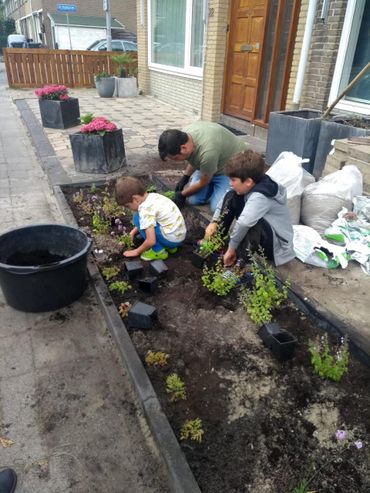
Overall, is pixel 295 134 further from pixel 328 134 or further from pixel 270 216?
pixel 270 216

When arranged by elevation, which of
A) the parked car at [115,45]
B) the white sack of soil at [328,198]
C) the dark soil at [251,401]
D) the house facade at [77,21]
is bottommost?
the dark soil at [251,401]

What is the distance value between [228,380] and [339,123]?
12.8ft

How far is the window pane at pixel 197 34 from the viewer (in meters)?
9.32

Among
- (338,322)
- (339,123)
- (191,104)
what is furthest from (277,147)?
(191,104)

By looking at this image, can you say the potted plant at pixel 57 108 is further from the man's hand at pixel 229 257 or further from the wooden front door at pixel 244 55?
the man's hand at pixel 229 257

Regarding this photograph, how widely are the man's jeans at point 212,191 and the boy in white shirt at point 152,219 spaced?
861mm

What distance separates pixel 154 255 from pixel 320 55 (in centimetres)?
425

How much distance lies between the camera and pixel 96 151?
211 inches

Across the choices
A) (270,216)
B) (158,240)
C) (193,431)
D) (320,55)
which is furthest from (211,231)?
(320,55)

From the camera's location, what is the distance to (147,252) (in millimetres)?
3377

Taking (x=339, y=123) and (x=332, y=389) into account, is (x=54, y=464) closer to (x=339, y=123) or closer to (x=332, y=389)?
(x=332, y=389)

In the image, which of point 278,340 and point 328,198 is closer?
point 278,340

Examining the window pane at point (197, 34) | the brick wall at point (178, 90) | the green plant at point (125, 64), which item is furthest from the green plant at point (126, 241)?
the green plant at point (125, 64)

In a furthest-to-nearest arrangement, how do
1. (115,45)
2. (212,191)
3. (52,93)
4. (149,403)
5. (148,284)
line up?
(115,45) < (52,93) < (212,191) < (148,284) < (149,403)
